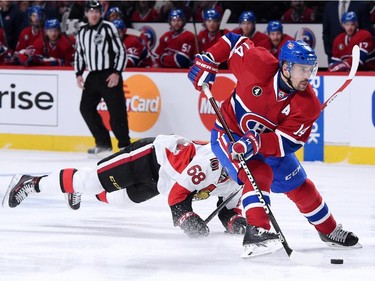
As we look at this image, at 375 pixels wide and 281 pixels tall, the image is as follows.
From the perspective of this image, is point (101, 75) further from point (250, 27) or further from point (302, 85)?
point (302, 85)

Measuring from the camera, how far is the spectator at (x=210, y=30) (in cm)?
966

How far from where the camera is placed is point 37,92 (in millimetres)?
9680

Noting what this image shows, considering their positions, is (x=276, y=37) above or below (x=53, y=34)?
above

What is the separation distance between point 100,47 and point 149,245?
4.44 meters

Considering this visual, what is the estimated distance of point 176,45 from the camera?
9.85m

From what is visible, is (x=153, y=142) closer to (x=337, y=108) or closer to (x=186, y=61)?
(x=337, y=108)

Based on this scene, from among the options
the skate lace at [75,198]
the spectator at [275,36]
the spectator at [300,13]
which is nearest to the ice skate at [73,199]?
the skate lace at [75,198]

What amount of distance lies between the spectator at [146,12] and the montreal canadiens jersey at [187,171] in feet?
18.4

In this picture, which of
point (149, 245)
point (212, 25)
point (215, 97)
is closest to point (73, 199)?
point (149, 245)

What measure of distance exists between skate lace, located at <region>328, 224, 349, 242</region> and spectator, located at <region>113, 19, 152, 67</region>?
16.9 feet

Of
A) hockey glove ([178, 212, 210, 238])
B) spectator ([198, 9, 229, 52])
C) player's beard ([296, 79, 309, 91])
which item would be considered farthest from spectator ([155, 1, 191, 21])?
player's beard ([296, 79, 309, 91])

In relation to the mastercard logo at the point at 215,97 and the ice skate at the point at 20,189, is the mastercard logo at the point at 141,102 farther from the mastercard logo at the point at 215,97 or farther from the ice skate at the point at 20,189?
the ice skate at the point at 20,189

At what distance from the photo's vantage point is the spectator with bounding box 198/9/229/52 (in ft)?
31.7

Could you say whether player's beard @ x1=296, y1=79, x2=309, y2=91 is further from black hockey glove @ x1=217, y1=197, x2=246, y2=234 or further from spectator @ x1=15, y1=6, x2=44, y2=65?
spectator @ x1=15, y1=6, x2=44, y2=65
